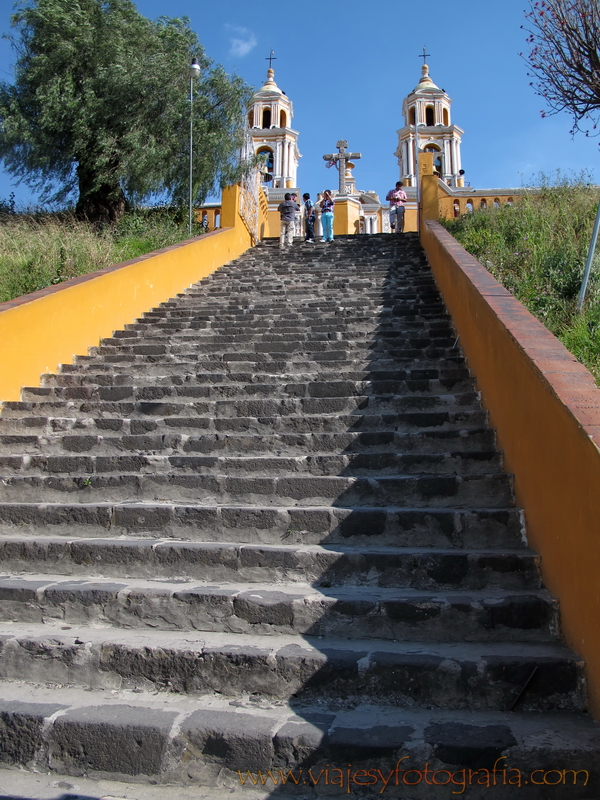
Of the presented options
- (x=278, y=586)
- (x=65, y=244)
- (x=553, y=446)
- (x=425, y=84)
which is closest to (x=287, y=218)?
(x=65, y=244)

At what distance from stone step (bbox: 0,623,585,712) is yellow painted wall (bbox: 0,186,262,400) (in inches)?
130

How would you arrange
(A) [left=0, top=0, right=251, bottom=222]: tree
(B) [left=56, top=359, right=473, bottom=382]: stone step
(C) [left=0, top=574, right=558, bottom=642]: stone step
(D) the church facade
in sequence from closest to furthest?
(C) [left=0, top=574, right=558, bottom=642]: stone step → (B) [left=56, top=359, right=473, bottom=382]: stone step → (A) [left=0, top=0, right=251, bottom=222]: tree → (D) the church facade

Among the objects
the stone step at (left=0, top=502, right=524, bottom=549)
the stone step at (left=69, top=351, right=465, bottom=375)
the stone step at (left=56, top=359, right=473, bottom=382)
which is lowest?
the stone step at (left=0, top=502, right=524, bottom=549)

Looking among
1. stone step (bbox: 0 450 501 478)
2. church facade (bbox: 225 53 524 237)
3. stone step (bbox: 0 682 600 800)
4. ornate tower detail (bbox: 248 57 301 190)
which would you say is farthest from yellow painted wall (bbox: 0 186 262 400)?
ornate tower detail (bbox: 248 57 301 190)

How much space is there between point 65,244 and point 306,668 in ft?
29.5

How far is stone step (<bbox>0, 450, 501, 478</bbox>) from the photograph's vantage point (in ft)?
14.5

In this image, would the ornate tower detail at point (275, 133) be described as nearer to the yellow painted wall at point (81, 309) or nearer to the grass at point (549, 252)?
the grass at point (549, 252)

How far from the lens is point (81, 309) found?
7039 millimetres

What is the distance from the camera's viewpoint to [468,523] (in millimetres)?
3746

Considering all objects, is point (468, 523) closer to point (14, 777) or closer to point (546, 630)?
point (546, 630)

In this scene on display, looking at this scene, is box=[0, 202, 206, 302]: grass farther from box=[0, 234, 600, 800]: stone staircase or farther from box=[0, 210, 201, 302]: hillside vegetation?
box=[0, 234, 600, 800]: stone staircase

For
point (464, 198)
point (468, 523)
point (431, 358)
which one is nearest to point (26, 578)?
point (468, 523)

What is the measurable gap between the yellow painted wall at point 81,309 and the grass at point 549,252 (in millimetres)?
4483

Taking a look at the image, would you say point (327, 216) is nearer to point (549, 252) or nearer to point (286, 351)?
point (549, 252)
